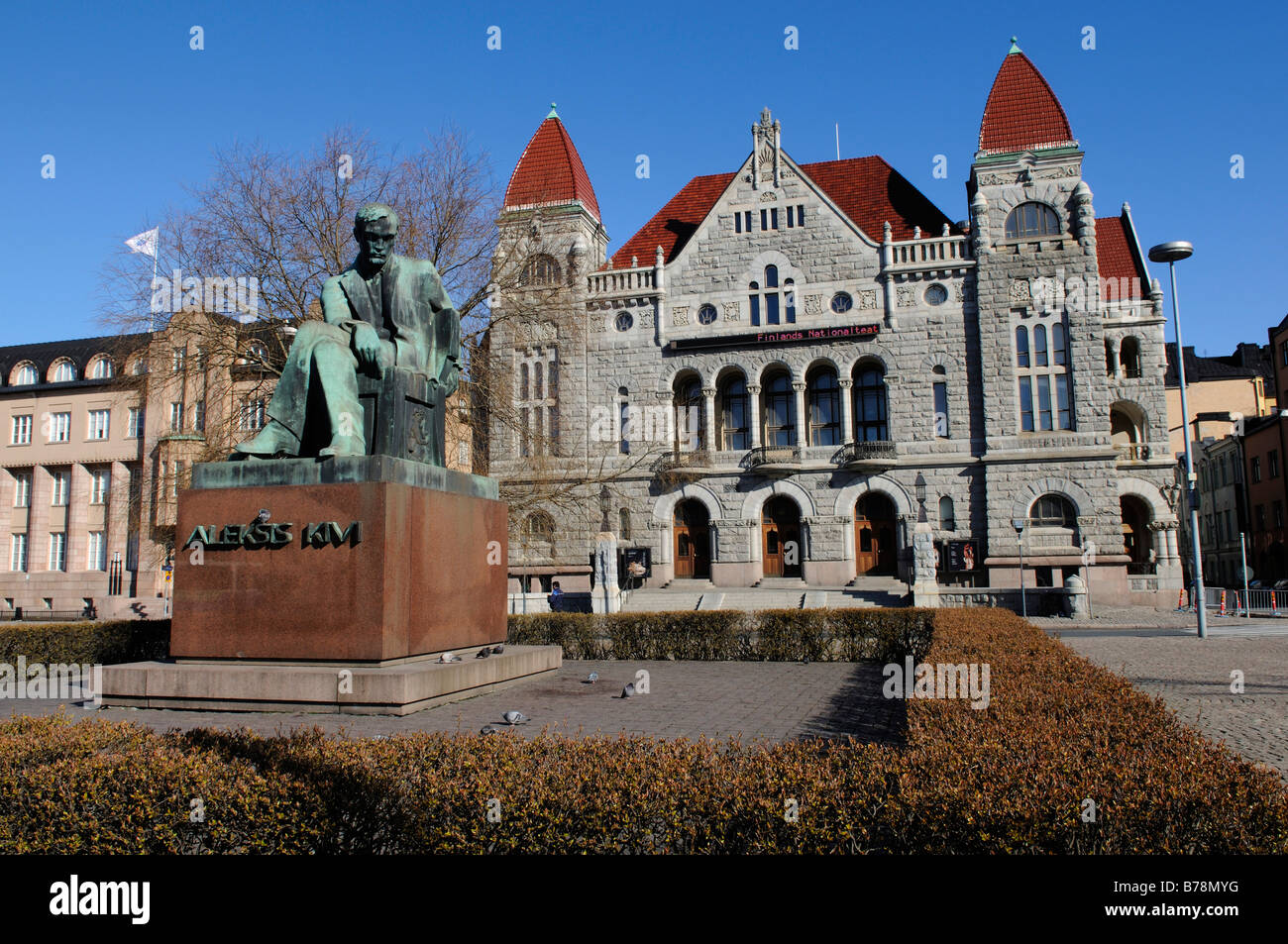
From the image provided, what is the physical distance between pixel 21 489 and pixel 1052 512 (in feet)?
185

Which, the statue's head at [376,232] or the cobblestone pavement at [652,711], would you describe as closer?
the cobblestone pavement at [652,711]

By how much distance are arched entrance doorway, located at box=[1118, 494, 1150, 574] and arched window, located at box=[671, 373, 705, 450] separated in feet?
69.0

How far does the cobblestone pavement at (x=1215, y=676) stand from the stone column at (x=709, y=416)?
19368 millimetres

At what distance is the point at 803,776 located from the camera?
178 inches

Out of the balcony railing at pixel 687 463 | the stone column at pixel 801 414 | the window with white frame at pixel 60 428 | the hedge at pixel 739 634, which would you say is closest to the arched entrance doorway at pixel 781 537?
the stone column at pixel 801 414

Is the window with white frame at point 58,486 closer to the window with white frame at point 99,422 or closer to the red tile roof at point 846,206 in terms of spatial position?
the window with white frame at point 99,422

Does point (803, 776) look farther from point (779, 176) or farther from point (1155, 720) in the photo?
point (779, 176)

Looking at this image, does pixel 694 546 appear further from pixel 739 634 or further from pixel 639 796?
pixel 639 796

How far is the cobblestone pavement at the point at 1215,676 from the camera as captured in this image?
966cm

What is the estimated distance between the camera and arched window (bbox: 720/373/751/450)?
42.6 m

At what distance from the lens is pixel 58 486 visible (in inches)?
2087

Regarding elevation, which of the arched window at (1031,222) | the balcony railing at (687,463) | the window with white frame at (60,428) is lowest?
the balcony railing at (687,463)

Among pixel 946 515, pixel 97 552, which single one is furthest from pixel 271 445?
pixel 97 552
